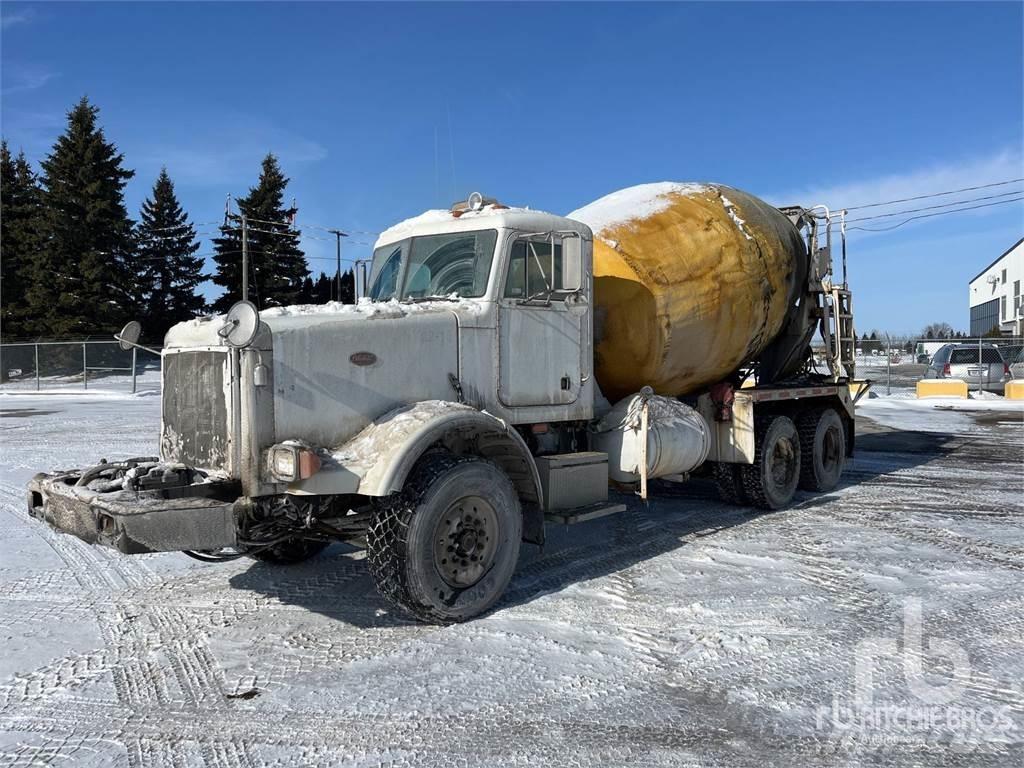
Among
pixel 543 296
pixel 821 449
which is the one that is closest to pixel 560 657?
pixel 543 296

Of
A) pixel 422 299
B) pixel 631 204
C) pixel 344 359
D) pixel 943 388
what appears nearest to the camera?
pixel 344 359

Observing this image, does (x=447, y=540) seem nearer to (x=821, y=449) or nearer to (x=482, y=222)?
(x=482, y=222)

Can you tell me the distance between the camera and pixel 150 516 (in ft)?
14.0

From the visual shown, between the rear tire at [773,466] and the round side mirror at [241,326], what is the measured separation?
5.88 metres

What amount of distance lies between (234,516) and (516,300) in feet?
8.25

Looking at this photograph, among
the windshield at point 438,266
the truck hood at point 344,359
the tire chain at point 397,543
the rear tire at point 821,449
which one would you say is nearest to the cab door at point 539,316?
the windshield at point 438,266

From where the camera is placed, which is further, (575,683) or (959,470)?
(959,470)

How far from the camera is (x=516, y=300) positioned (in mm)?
5969

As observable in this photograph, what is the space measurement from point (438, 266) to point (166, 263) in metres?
39.5

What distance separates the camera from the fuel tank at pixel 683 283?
7.31 m

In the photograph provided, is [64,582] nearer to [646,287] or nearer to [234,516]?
[234,516]

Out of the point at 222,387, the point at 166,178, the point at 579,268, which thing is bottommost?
the point at 222,387

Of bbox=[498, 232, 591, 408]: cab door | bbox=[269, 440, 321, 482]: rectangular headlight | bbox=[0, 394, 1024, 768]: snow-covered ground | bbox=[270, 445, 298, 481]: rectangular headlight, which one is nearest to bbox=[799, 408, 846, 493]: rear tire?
bbox=[0, 394, 1024, 768]: snow-covered ground

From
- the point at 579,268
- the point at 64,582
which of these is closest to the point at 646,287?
the point at 579,268
